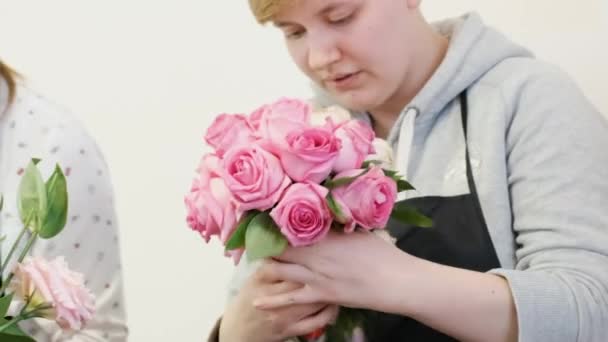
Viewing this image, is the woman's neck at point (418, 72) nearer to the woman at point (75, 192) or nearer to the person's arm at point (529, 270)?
the person's arm at point (529, 270)

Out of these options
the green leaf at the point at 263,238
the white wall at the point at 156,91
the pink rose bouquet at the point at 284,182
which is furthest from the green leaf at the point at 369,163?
the white wall at the point at 156,91

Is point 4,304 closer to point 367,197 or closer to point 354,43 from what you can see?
point 367,197

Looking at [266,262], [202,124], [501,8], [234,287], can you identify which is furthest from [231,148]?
[202,124]

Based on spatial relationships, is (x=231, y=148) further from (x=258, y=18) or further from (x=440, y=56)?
(x=440, y=56)

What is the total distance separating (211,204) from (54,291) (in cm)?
17

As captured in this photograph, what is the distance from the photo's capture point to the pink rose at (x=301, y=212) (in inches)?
27.9

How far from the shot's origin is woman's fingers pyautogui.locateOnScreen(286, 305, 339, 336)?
0.85m

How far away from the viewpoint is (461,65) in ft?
3.50

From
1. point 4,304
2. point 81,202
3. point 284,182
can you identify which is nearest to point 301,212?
point 284,182

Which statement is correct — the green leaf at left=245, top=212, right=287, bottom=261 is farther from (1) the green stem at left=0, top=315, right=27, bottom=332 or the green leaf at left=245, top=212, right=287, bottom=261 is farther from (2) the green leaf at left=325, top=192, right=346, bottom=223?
(1) the green stem at left=0, top=315, right=27, bottom=332

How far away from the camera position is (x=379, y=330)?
0.92 m

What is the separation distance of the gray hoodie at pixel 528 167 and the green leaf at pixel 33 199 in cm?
49

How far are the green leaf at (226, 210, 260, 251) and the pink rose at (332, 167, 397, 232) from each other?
8 cm

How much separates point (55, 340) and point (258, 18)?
49 cm
